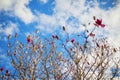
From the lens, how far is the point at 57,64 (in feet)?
41.0

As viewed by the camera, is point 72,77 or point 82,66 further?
point 72,77

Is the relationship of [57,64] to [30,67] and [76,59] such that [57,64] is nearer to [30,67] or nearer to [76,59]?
[30,67]

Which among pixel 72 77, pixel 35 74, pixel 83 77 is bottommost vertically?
pixel 83 77

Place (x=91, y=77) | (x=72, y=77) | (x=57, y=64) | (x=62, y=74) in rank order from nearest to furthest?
(x=91, y=77) < (x=72, y=77) < (x=62, y=74) < (x=57, y=64)

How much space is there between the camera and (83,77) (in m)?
9.50

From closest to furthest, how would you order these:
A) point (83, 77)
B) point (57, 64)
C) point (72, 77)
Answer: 1. point (83, 77)
2. point (72, 77)
3. point (57, 64)

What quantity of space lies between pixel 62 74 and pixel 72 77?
85cm

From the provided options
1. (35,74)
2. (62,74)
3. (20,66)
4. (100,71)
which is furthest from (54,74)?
(100,71)

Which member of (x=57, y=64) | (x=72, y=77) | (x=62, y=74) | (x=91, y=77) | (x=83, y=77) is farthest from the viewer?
(x=57, y=64)

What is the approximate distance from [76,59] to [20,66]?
375 cm

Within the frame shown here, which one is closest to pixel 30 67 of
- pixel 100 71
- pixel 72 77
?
pixel 72 77

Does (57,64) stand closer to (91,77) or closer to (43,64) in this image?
(43,64)

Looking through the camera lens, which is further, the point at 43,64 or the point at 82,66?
the point at 43,64

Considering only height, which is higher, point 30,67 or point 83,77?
point 30,67
